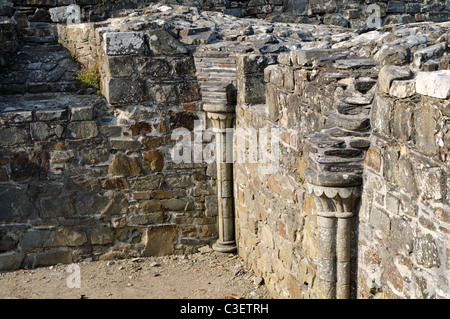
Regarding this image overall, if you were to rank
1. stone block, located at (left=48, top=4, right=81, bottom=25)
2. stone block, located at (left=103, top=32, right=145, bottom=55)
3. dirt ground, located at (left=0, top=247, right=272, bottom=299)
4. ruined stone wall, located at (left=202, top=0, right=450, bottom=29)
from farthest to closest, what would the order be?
ruined stone wall, located at (left=202, top=0, right=450, bottom=29)
stone block, located at (left=48, top=4, right=81, bottom=25)
stone block, located at (left=103, top=32, right=145, bottom=55)
dirt ground, located at (left=0, top=247, right=272, bottom=299)

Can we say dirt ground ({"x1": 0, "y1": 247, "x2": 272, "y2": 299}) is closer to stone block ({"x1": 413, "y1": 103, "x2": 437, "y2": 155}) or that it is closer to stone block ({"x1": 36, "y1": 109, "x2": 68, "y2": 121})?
stone block ({"x1": 36, "y1": 109, "x2": 68, "y2": 121})

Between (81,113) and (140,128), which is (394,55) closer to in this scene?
(140,128)

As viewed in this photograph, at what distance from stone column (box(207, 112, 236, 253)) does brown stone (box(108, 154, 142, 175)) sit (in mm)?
858

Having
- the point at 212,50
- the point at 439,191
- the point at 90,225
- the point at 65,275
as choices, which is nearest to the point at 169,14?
the point at 212,50

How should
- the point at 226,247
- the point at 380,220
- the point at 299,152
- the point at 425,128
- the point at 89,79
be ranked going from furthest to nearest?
the point at 89,79
the point at 226,247
the point at 299,152
the point at 380,220
the point at 425,128

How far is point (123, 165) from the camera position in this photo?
20.4ft

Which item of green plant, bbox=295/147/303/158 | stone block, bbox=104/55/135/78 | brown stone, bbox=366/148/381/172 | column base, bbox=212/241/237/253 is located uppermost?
stone block, bbox=104/55/135/78

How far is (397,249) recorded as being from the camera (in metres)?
3.09

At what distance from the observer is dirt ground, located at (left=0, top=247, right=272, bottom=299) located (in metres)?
5.62

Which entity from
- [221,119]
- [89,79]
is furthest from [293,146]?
[89,79]

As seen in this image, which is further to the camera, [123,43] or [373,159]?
[123,43]

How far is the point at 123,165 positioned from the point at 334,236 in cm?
312

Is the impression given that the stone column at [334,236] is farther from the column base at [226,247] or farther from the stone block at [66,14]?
the stone block at [66,14]

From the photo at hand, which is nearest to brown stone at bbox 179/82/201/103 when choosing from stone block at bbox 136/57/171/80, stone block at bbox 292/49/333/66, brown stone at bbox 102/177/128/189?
stone block at bbox 136/57/171/80
